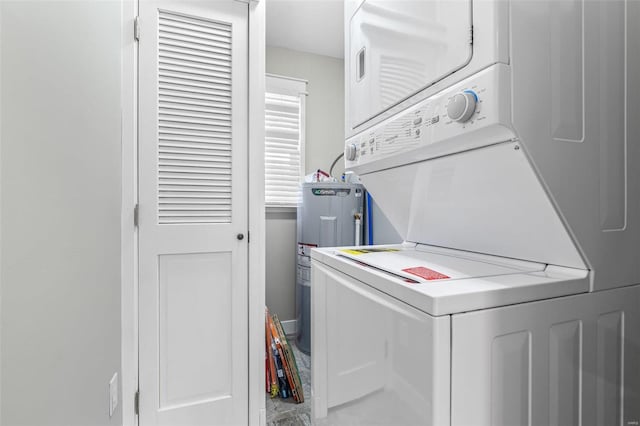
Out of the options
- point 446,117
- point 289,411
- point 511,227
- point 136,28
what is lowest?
point 289,411

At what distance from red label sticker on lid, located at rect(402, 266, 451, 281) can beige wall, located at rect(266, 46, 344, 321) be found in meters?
2.32

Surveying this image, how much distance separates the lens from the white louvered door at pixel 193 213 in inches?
63.9

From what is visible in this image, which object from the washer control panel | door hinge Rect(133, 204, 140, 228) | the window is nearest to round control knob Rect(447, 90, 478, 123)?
the washer control panel

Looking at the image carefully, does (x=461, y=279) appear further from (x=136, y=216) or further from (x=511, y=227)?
(x=136, y=216)

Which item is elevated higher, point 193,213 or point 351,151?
point 351,151

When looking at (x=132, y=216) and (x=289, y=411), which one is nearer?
(x=132, y=216)

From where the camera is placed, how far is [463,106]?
758 mm

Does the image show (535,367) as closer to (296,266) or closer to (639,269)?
(639,269)

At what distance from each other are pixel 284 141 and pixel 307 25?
108 cm

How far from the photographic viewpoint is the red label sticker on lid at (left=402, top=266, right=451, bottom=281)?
84cm

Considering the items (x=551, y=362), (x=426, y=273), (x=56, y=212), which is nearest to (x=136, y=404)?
(x=56, y=212)

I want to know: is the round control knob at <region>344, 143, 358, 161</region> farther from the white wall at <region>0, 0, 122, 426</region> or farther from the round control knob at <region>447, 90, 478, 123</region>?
the white wall at <region>0, 0, 122, 426</region>

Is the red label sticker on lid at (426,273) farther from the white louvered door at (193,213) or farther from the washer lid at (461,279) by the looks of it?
the white louvered door at (193,213)

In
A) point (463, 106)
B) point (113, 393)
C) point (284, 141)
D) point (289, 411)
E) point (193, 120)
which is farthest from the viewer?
point (284, 141)
